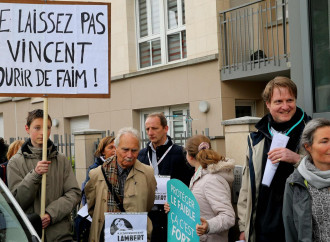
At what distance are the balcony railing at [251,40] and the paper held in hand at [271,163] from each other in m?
7.02

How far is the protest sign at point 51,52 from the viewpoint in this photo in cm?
443

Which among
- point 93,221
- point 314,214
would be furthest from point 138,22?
point 314,214

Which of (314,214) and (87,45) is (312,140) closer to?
(314,214)

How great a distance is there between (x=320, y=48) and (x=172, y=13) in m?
8.88

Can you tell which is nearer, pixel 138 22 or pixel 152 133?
pixel 152 133

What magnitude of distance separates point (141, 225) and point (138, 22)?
10.3 meters

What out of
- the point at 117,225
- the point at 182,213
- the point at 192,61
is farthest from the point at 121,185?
the point at 192,61

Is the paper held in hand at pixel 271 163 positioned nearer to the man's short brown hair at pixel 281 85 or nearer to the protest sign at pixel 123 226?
the man's short brown hair at pixel 281 85

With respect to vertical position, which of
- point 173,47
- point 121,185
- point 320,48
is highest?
point 173,47

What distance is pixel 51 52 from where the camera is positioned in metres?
4.46

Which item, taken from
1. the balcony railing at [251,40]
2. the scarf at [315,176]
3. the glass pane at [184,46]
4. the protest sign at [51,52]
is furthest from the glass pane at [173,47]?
the scarf at [315,176]

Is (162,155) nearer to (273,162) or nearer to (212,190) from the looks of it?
(212,190)

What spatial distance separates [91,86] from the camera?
14.8ft

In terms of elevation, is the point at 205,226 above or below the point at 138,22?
below
